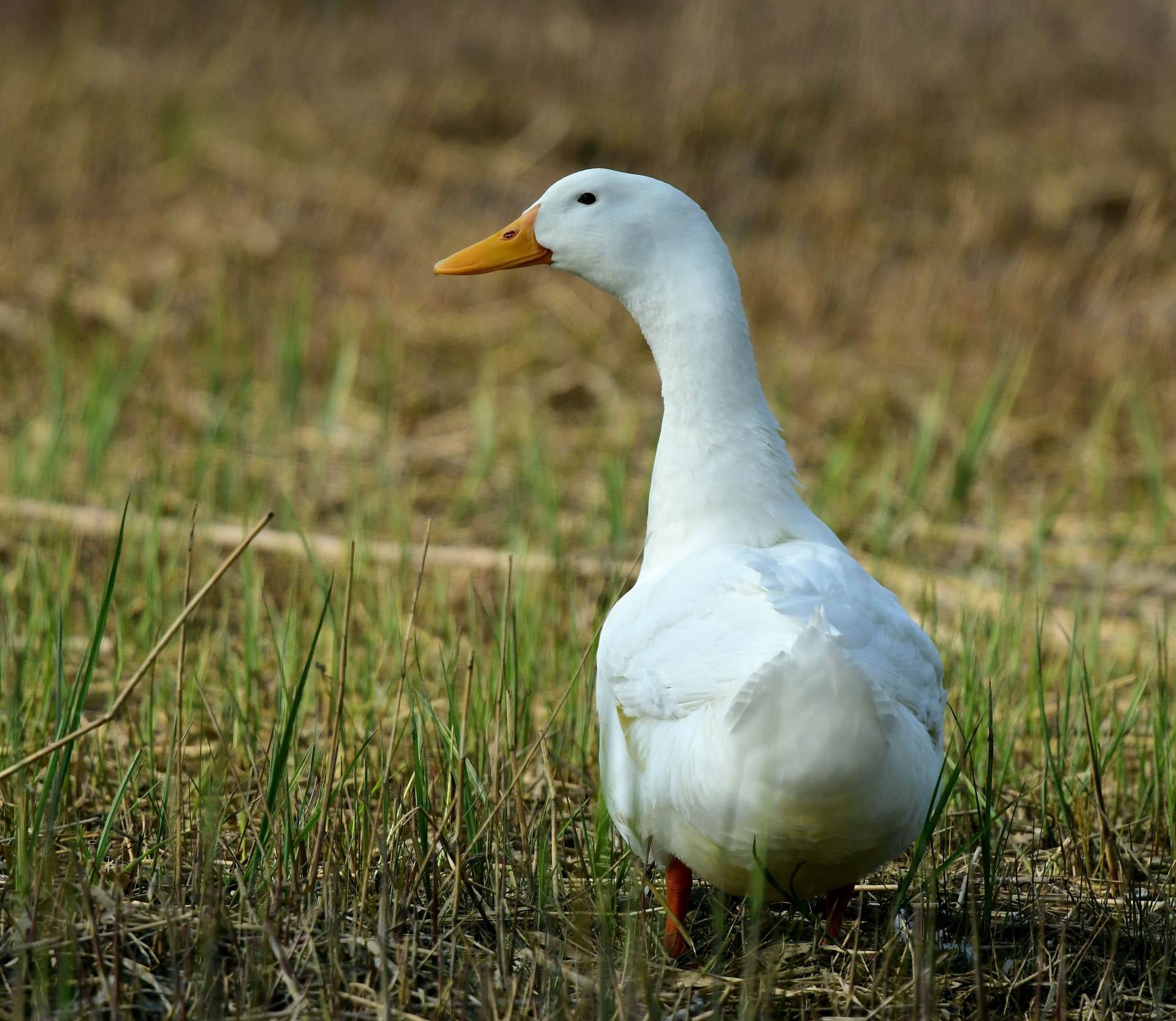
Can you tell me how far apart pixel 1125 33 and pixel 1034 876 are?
1324 cm

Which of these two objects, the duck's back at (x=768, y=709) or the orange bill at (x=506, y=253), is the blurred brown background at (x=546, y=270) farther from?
the duck's back at (x=768, y=709)

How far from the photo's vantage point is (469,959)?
2.21 m

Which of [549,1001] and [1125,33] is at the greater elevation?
[1125,33]

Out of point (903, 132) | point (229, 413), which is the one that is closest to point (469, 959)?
point (229, 413)

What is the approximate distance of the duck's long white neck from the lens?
270cm

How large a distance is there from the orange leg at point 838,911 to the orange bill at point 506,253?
1.62 m

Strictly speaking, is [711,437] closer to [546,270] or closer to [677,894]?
[677,894]

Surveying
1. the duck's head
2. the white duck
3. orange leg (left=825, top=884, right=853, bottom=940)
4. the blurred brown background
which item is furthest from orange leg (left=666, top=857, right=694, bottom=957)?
the blurred brown background

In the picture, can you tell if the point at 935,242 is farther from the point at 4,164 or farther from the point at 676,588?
the point at 676,588

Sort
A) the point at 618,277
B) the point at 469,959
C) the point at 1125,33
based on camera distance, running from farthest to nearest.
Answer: the point at 1125,33 < the point at 618,277 < the point at 469,959

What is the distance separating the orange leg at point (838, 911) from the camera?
2463mm

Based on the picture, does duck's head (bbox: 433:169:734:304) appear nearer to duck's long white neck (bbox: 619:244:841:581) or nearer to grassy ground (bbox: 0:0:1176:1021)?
duck's long white neck (bbox: 619:244:841:581)

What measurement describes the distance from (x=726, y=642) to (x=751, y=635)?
0.17 feet

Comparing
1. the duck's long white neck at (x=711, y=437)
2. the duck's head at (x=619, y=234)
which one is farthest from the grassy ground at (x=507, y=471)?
the duck's head at (x=619, y=234)
